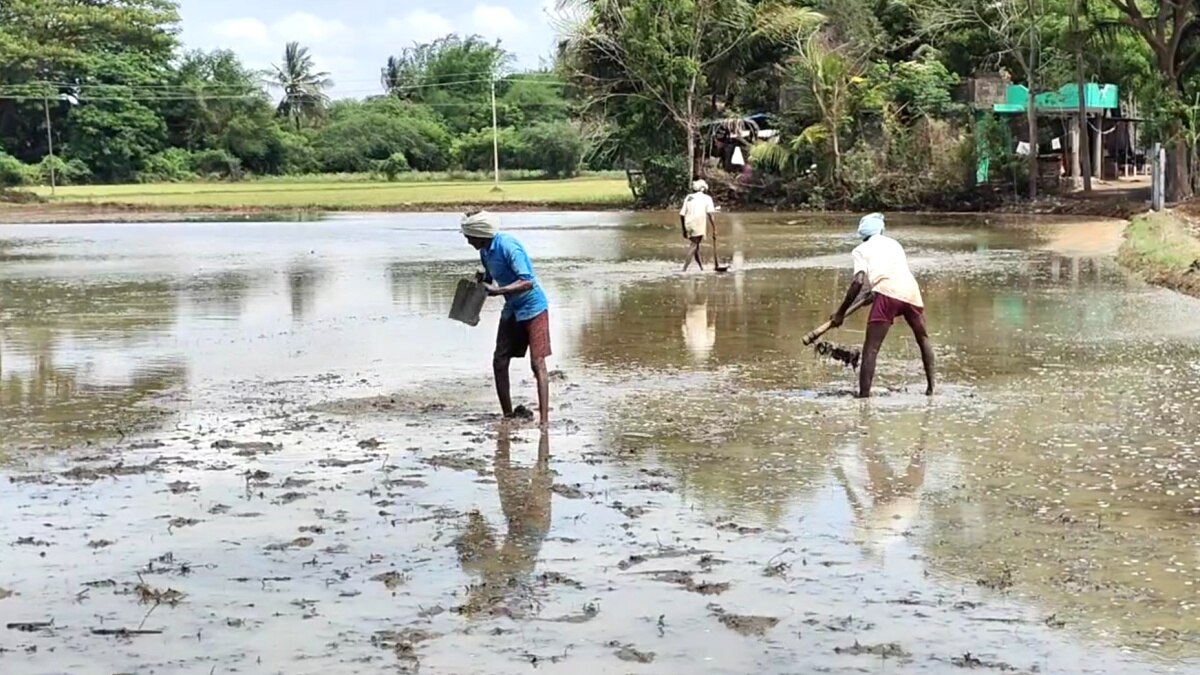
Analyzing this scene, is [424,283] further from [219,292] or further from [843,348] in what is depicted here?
[843,348]

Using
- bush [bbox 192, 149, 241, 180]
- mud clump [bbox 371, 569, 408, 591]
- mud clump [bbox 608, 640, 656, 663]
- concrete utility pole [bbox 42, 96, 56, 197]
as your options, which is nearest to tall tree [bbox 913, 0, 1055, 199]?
mud clump [bbox 371, 569, 408, 591]

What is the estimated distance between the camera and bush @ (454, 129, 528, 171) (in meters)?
77.5

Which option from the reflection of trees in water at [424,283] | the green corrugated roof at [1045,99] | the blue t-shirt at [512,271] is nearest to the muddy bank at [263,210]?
the green corrugated roof at [1045,99]

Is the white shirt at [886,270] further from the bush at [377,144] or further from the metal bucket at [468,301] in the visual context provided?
the bush at [377,144]

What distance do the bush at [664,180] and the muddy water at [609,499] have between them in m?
29.7

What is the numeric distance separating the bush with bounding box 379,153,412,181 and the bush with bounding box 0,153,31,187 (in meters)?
17.7

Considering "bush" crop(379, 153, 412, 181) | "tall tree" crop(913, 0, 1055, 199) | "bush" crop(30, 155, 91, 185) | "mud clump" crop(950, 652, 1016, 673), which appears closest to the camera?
"mud clump" crop(950, 652, 1016, 673)

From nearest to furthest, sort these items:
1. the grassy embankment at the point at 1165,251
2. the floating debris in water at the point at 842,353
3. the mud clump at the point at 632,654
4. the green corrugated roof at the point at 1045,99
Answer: the mud clump at the point at 632,654
the floating debris in water at the point at 842,353
the grassy embankment at the point at 1165,251
the green corrugated roof at the point at 1045,99

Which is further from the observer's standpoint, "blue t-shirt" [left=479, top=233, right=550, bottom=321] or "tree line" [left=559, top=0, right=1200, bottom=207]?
"tree line" [left=559, top=0, right=1200, bottom=207]

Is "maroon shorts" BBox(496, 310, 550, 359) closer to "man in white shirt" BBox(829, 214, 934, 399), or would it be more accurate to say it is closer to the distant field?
"man in white shirt" BBox(829, 214, 934, 399)

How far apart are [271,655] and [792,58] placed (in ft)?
134

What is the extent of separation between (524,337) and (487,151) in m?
69.4

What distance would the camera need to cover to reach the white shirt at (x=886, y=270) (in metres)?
10.3

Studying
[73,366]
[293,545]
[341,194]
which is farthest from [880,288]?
[341,194]
